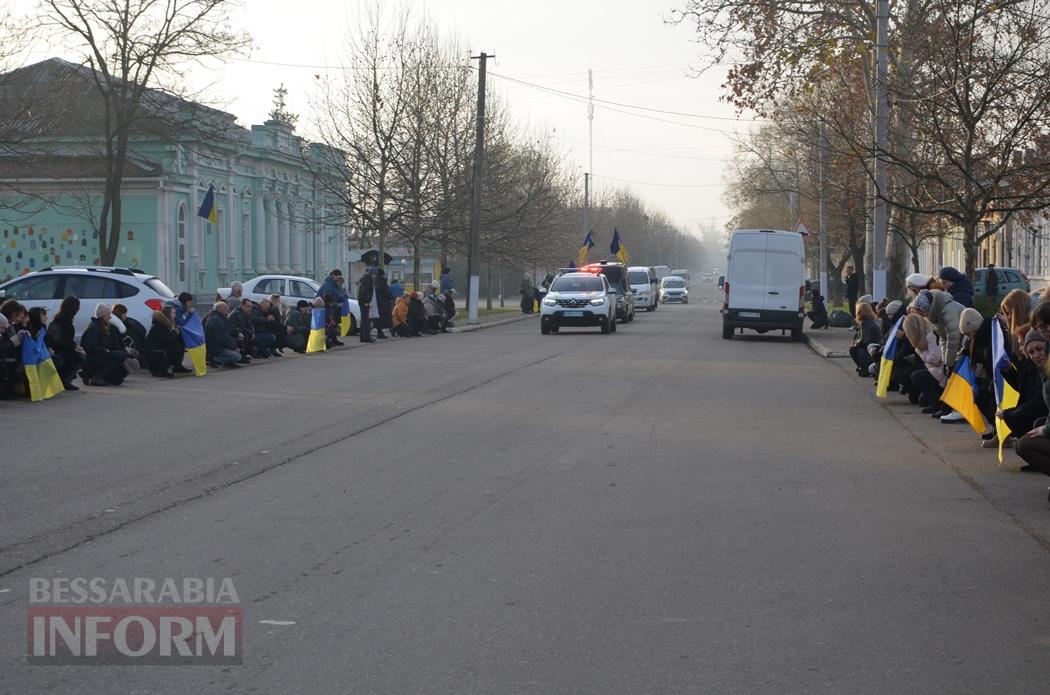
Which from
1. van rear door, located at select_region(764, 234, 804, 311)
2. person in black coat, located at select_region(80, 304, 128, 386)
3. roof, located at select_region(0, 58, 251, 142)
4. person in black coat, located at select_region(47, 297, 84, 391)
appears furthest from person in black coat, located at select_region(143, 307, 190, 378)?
van rear door, located at select_region(764, 234, 804, 311)

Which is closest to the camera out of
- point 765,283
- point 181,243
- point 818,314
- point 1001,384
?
point 1001,384

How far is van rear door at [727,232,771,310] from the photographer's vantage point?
116 ft

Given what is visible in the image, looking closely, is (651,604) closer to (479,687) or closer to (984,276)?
(479,687)

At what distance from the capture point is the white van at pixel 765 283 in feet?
115

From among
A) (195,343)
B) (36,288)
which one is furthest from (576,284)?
(195,343)

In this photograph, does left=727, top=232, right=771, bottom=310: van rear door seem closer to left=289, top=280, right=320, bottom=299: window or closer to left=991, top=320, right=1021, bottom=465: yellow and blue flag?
left=289, top=280, right=320, bottom=299: window

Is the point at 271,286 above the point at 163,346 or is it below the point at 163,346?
above

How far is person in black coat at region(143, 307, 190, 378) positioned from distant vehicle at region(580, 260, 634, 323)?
73.2 ft

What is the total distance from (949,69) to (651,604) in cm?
1676

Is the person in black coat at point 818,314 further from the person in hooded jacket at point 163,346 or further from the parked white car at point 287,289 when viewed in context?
the person in hooded jacket at point 163,346

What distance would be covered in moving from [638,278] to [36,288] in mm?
42317

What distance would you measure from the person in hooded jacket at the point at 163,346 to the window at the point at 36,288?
411 cm

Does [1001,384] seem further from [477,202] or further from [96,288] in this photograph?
[477,202]

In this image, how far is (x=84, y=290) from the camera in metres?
25.2
